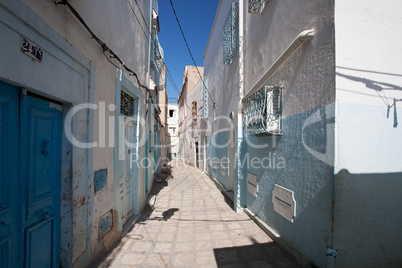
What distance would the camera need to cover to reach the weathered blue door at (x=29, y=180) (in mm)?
1527

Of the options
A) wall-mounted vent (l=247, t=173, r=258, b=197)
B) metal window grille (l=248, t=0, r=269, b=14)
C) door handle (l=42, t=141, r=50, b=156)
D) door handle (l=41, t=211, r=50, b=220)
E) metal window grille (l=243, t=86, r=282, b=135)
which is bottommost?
wall-mounted vent (l=247, t=173, r=258, b=197)

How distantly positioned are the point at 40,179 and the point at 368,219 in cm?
349

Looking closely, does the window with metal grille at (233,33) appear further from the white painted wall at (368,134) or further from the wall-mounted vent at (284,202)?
the wall-mounted vent at (284,202)

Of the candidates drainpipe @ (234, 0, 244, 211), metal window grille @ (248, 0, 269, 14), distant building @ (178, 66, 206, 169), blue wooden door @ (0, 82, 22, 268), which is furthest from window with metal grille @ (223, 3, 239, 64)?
blue wooden door @ (0, 82, 22, 268)

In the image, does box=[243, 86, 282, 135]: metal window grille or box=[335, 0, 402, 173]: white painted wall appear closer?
box=[335, 0, 402, 173]: white painted wall

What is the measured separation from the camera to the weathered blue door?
1527 millimetres

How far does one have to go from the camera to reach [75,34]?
2.20 m

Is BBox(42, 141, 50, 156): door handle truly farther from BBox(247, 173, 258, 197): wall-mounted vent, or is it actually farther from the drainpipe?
the drainpipe

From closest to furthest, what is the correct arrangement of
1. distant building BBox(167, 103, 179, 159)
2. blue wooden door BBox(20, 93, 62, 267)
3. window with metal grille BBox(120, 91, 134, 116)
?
blue wooden door BBox(20, 93, 62, 267)
window with metal grille BBox(120, 91, 134, 116)
distant building BBox(167, 103, 179, 159)

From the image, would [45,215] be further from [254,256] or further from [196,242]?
[254,256]

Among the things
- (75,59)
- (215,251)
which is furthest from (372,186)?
(75,59)

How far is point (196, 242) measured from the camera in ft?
11.2

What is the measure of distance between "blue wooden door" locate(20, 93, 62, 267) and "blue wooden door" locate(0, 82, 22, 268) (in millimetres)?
55

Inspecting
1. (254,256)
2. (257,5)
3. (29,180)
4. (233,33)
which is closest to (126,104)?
(29,180)
